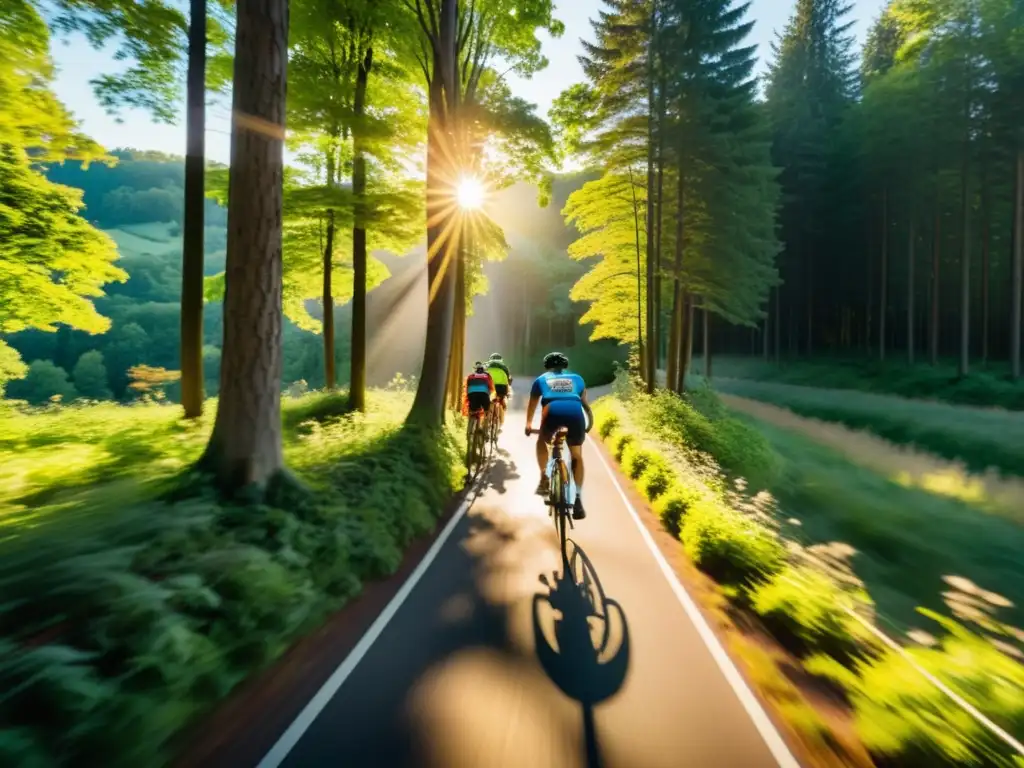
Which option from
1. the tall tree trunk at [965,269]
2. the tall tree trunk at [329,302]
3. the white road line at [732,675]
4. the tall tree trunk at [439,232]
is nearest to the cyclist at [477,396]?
the tall tree trunk at [439,232]

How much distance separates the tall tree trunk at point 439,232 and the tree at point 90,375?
59606 millimetres

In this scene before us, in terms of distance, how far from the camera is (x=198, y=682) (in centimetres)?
350

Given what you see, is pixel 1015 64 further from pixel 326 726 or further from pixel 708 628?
pixel 326 726

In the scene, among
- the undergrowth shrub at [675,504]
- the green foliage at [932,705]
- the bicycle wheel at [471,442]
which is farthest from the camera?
the bicycle wheel at [471,442]

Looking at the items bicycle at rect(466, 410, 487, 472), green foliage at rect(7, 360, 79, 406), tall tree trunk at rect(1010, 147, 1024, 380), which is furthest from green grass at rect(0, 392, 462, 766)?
green foliage at rect(7, 360, 79, 406)

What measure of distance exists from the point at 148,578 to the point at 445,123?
10945 millimetres

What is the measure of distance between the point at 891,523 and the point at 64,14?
1781cm

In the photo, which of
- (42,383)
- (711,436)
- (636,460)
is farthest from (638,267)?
(42,383)

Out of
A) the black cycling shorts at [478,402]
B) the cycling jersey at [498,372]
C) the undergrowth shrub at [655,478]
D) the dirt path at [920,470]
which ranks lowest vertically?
the dirt path at [920,470]

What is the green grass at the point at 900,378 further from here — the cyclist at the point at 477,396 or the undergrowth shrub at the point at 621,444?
the cyclist at the point at 477,396

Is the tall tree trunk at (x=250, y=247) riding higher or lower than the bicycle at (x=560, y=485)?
higher

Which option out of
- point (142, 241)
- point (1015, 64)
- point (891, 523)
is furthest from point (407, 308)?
point (891, 523)

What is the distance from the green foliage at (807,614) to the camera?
456 cm

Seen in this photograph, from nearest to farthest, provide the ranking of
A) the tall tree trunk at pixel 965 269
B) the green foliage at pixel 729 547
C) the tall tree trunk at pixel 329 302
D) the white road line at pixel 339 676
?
the white road line at pixel 339 676, the green foliage at pixel 729 547, the tall tree trunk at pixel 329 302, the tall tree trunk at pixel 965 269
